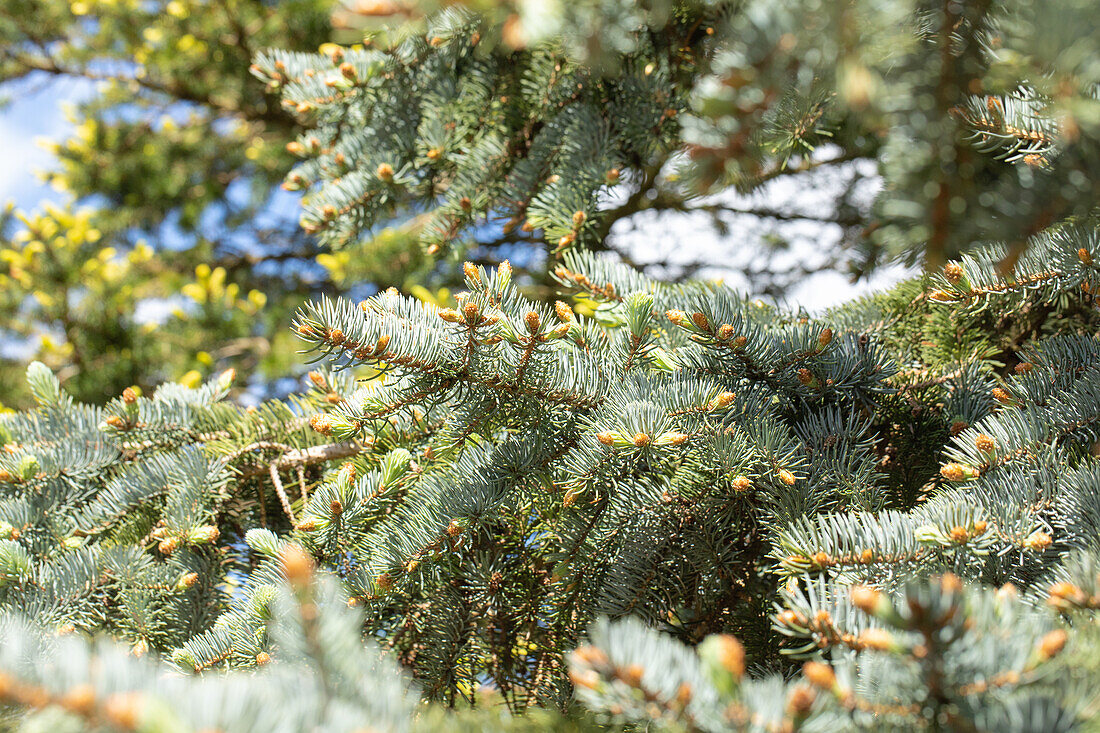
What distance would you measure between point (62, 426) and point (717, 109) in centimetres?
114

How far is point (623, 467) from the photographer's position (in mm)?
737

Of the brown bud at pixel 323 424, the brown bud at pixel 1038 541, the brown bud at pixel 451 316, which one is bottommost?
the brown bud at pixel 1038 541

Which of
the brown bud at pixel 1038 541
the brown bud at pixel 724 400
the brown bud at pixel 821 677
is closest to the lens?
the brown bud at pixel 821 677

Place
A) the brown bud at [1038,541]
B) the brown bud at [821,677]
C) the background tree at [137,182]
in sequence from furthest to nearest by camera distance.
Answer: the background tree at [137,182] < the brown bud at [1038,541] < the brown bud at [821,677]

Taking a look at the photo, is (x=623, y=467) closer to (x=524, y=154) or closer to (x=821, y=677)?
(x=821, y=677)

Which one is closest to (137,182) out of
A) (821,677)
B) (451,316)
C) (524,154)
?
(524,154)

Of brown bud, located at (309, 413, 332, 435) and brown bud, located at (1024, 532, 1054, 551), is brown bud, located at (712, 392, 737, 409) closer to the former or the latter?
brown bud, located at (1024, 532, 1054, 551)

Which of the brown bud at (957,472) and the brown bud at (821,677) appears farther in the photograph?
the brown bud at (957,472)

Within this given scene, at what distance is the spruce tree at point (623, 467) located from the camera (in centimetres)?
40

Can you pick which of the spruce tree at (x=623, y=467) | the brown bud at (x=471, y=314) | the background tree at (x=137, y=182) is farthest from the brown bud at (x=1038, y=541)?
the background tree at (x=137, y=182)

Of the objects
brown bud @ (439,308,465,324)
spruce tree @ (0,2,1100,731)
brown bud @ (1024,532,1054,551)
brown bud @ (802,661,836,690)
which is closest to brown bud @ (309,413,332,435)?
spruce tree @ (0,2,1100,731)

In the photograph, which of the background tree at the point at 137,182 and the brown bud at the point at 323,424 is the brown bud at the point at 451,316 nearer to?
the brown bud at the point at 323,424

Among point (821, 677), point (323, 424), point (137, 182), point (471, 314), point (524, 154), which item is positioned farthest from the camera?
point (137, 182)

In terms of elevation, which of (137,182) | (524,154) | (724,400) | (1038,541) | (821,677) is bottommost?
(821,677)
